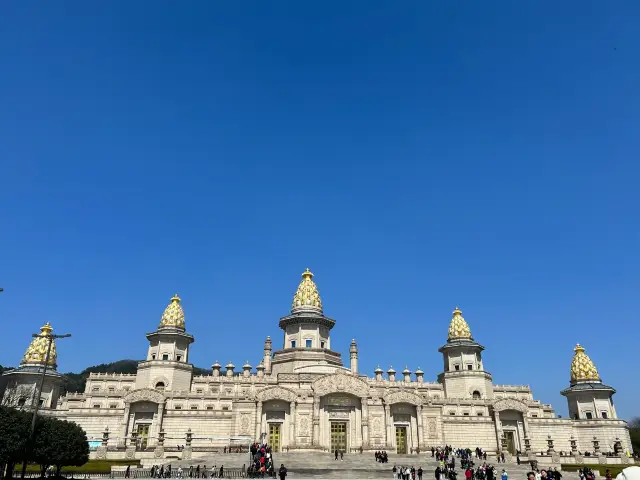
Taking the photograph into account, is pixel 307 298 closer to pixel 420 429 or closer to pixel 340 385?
pixel 340 385

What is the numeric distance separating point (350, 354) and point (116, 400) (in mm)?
29590

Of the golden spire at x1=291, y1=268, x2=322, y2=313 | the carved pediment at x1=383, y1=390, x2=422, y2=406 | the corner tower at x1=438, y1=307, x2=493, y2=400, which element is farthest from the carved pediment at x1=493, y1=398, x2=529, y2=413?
the golden spire at x1=291, y1=268, x2=322, y2=313

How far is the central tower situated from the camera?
63.4m

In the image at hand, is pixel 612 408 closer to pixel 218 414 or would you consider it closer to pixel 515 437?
pixel 515 437

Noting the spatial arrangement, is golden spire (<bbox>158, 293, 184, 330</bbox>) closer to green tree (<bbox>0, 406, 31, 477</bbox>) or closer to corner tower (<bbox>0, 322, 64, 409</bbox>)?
corner tower (<bbox>0, 322, 64, 409</bbox>)

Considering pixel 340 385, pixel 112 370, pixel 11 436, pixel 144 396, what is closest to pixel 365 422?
pixel 340 385

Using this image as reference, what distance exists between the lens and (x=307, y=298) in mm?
70688

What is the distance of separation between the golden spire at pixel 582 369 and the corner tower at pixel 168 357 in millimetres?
52334

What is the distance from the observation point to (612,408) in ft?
226

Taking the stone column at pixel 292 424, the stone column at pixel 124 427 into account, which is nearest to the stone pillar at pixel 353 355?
the stone column at pixel 292 424

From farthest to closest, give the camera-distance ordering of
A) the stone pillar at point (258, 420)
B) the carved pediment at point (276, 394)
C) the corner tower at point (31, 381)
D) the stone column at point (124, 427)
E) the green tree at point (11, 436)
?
1. the corner tower at point (31, 381)
2. the carved pediment at point (276, 394)
3. the stone column at point (124, 427)
4. the stone pillar at point (258, 420)
5. the green tree at point (11, 436)

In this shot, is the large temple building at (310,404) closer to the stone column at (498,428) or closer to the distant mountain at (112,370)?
the stone column at (498,428)

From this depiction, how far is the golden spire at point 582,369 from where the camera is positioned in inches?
2825

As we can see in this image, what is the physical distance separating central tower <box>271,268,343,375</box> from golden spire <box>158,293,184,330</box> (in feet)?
43.7
